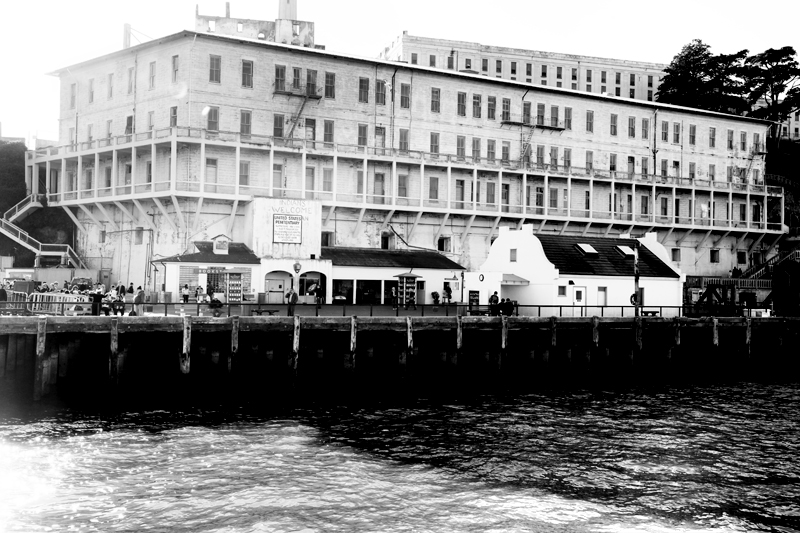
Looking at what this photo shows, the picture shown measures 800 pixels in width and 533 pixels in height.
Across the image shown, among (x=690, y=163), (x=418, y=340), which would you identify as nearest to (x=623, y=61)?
(x=690, y=163)

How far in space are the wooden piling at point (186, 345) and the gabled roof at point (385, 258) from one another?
22477mm

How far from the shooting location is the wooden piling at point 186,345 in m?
29.7

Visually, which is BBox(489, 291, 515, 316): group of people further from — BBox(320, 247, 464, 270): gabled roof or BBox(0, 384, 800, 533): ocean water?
BBox(320, 247, 464, 270): gabled roof

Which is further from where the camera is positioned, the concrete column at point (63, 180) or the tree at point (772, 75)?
the tree at point (772, 75)

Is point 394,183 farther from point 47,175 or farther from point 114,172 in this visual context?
point 47,175

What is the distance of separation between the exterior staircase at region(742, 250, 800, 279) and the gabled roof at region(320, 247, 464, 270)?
27413mm

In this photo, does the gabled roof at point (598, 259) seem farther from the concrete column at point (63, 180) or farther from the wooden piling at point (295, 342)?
the concrete column at point (63, 180)

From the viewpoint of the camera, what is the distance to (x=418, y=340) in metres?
35.2

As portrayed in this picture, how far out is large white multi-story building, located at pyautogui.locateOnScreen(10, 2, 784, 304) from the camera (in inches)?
2089

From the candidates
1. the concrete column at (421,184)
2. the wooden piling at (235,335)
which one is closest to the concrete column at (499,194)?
the concrete column at (421,184)

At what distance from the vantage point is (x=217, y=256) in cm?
4872

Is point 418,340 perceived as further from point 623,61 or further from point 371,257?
point 623,61

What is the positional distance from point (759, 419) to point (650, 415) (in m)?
3.63

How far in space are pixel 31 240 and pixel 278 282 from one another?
18.3m
